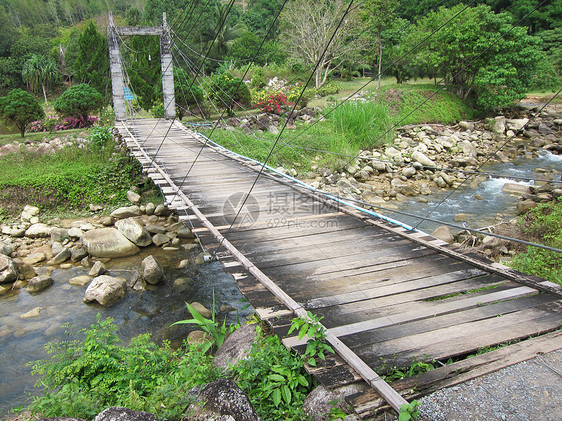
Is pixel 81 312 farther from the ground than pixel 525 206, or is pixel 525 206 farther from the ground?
pixel 525 206

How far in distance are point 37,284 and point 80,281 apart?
1.67ft

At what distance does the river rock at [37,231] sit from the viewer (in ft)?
22.2

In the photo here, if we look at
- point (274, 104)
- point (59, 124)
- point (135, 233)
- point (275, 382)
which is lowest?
point (135, 233)

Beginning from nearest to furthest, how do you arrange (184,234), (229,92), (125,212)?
(184,234) < (125,212) < (229,92)

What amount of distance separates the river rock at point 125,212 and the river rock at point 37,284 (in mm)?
2126

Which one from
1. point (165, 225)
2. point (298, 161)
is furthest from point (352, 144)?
point (165, 225)

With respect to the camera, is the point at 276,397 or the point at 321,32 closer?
the point at 276,397

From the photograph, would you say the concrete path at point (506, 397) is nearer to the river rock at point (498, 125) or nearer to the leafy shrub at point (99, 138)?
the leafy shrub at point (99, 138)

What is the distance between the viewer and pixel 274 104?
12.5 m

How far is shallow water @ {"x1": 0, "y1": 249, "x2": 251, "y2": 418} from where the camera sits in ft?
13.2

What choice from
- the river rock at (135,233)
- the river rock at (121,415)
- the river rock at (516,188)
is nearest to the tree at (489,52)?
the river rock at (516,188)

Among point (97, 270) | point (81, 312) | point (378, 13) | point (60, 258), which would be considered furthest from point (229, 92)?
point (81, 312)

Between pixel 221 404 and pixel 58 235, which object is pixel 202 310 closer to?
pixel 221 404

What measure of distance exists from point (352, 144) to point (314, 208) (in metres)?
5.91
